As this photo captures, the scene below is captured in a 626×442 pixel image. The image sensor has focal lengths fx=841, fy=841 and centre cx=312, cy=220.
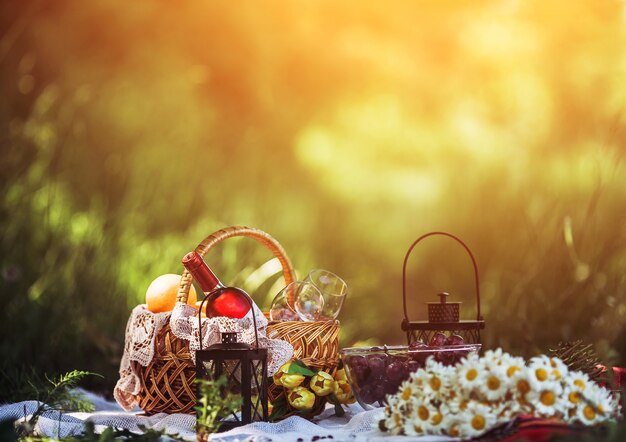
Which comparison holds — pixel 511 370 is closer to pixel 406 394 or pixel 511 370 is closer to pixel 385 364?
pixel 406 394

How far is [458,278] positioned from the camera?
366cm

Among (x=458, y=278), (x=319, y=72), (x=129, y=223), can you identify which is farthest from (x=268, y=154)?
(x=458, y=278)

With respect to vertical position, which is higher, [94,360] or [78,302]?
[78,302]

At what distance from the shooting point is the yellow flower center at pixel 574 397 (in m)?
1.57

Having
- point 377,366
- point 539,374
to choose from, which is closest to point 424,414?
point 539,374

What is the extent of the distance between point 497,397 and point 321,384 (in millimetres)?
671

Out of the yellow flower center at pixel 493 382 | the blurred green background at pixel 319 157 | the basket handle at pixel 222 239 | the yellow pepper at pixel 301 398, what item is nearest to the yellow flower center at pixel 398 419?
the yellow flower center at pixel 493 382

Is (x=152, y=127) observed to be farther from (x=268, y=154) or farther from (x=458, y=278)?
(x=458, y=278)

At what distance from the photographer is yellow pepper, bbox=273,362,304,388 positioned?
2.11m

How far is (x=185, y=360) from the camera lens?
2129mm

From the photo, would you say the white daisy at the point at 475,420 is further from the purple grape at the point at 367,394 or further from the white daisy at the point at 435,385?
the purple grape at the point at 367,394

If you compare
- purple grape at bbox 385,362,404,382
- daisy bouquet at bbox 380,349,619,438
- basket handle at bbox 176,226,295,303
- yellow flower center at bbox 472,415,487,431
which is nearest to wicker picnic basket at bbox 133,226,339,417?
basket handle at bbox 176,226,295,303

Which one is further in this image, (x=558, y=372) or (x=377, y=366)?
(x=377, y=366)

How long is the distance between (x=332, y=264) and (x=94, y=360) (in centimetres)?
109
